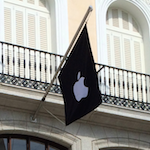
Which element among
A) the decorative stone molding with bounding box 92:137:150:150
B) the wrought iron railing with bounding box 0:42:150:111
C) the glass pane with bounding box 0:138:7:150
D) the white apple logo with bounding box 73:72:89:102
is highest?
the wrought iron railing with bounding box 0:42:150:111

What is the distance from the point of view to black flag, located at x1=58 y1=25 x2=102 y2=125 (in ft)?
44.7

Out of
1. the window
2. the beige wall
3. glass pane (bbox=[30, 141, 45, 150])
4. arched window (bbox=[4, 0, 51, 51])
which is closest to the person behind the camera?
the window

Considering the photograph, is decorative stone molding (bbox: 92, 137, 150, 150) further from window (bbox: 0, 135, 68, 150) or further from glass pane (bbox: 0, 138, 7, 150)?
glass pane (bbox: 0, 138, 7, 150)

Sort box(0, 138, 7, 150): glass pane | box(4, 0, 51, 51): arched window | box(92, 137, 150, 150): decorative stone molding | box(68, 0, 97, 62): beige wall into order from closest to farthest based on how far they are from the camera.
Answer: box(0, 138, 7, 150): glass pane → box(92, 137, 150, 150): decorative stone molding → box(4, 0, 51, 51): arched window → box(68, 0, 97, 62): beige wall

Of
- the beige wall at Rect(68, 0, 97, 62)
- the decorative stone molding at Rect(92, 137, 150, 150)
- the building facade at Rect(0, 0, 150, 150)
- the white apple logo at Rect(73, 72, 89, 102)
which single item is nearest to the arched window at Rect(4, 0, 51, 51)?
the building facade at Rect(0, 0, 150, 150)

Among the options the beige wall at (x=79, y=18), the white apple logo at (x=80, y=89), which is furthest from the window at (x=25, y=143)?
the beige wall at (x=79, y=18)

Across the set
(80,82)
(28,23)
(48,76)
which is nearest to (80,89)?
(80,82)

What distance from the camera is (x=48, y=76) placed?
1617cm

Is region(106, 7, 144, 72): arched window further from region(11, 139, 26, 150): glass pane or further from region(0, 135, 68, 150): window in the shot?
region(11, 139, 26, 150): glass pane

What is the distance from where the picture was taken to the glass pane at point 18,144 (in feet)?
49.4

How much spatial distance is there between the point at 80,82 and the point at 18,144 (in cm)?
226

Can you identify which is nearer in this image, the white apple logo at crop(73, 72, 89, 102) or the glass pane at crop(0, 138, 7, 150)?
the white apple logo at crop(73, 72, 89, 102)

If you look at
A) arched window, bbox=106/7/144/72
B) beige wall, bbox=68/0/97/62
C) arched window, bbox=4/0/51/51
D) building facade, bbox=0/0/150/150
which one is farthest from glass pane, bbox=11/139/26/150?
arched window, bbox=106/7/144/72

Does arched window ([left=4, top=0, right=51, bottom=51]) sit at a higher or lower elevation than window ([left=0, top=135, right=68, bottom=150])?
higher
